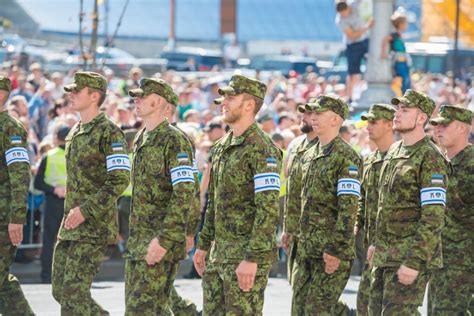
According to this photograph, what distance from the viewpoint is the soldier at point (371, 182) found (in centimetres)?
991

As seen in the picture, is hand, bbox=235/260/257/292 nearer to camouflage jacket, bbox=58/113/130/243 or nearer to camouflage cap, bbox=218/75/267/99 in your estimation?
camouflage cap, bbox=218/75/267/99

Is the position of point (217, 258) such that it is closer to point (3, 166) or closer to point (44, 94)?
point (3, 166)

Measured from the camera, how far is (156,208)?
915cm

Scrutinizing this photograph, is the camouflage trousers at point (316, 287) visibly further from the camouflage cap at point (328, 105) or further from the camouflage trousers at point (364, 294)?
the camouflage cap at point (328, 105)

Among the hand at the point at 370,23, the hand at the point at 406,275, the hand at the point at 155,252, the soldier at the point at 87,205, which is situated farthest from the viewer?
the hand at the point at 370,23

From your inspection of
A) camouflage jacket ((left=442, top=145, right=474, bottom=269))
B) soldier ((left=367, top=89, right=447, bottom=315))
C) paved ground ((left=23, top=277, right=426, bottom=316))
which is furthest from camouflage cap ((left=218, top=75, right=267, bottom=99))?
paved ground ((left=23, top=277, right=426, bottom=316))

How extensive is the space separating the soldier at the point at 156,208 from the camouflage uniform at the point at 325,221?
3.35 feet

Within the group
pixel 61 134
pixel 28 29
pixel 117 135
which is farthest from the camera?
pixel 28 29

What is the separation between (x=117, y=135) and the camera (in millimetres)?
9719

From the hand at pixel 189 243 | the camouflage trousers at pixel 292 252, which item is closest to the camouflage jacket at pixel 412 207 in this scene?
the camouflage trousers at pixel 292 252

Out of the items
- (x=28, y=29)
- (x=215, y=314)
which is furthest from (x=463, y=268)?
(x=28, y=29)

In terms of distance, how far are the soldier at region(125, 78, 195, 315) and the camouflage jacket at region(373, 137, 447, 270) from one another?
134cm

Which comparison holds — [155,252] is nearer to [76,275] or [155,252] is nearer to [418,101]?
[76,275]

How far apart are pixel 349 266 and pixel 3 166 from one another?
2.82 metres
